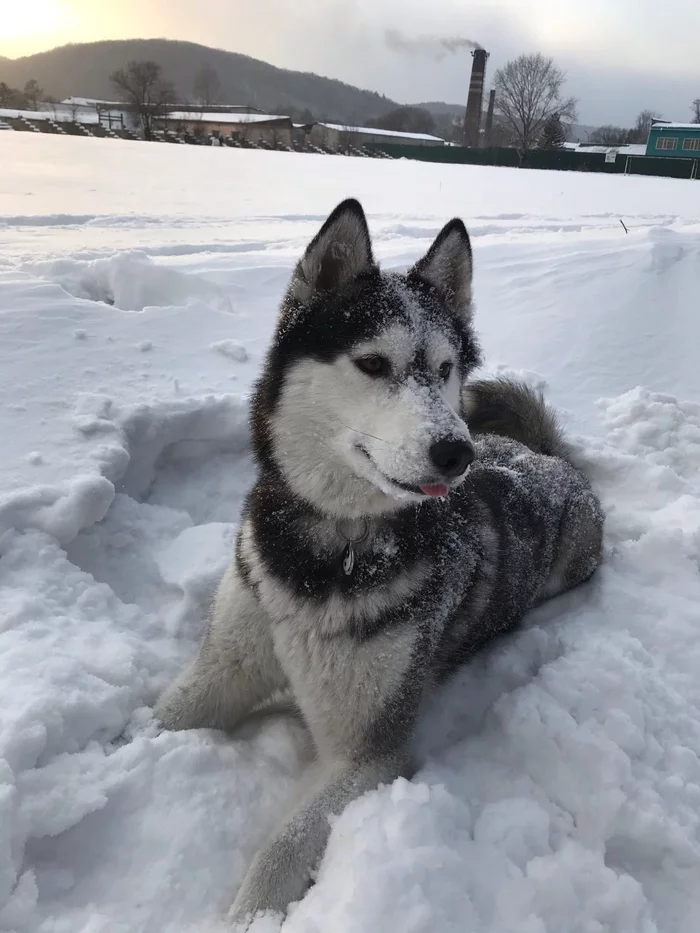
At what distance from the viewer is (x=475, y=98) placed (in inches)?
3319

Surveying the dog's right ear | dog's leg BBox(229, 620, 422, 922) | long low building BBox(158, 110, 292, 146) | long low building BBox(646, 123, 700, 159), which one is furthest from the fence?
dog's leg BBox(229, 620, 422, 922)

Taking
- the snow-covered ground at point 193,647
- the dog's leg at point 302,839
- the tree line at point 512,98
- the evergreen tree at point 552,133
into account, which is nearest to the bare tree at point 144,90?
the tree line at point 512,98

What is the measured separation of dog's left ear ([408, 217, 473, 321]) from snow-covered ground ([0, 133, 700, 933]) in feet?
4.99

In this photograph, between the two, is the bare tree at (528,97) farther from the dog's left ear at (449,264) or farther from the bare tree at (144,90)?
the dog's left ear at (449,264)

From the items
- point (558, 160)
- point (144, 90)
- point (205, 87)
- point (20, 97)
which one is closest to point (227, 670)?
point (558, 160)

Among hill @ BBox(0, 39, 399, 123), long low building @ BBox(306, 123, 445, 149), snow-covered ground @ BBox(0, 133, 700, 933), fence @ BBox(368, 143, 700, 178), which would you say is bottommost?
snow-covered ground @ BBox(0, 133, 700, 933)

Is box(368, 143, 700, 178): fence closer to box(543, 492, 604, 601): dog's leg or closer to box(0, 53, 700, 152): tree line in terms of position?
box(0, 53, 700, 152): tree line

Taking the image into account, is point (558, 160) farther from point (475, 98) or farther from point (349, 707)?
point (349, 707)

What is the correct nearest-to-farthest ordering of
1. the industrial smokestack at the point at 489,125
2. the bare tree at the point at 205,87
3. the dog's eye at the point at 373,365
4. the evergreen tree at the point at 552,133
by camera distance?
1. the dog's eye at the point at 373,365
2. the evergreen tree at the point at 552,133
3. the industrial smokestack at the point at 489,125
4. the bare tree at the point at 205,87

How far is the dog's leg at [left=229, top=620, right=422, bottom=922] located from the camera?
80.7 inches

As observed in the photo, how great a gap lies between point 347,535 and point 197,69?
149 metres

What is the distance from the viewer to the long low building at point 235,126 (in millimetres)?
58688

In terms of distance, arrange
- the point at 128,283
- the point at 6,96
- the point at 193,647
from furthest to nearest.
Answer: the point at 6,96 → the point at 128,283 → the point at 193,647

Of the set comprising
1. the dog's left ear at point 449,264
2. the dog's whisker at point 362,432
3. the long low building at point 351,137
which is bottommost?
the dog's whisker at point 362,432
